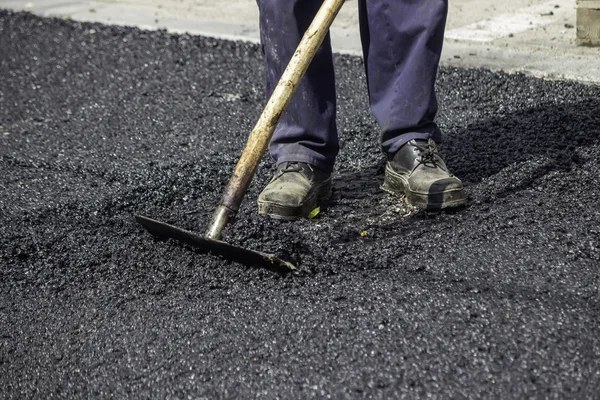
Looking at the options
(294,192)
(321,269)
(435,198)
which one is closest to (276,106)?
(294,192)

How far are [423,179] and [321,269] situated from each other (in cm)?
63

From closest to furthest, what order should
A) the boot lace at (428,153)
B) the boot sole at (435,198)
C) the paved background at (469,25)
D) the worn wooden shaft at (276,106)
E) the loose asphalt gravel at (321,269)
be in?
1. the loose asphalt gravel at (321,269)
2. the worn wooden shaft at (276,106)
3. the boot sole at (435,198)
4. the boot lace at (428,153)
5. the paved background at (469,25)

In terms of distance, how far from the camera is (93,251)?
280cm

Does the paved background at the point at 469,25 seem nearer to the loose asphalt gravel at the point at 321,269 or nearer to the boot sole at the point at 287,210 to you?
the loose asphalt gravel at the point at 321,269

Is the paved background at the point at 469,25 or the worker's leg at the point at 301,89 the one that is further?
the paved background at the point at 469,25

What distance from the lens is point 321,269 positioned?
2514 millimetres

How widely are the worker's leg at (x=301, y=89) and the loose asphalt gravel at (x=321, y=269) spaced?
234mm

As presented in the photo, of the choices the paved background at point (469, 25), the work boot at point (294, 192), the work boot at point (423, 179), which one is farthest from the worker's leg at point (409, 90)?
the paved background at point (469, 25)

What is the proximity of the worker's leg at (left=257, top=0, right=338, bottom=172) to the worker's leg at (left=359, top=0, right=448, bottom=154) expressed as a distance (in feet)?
0.56

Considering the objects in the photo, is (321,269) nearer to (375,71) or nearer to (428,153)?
(428,153)

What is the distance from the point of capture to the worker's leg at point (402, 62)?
2.91 m

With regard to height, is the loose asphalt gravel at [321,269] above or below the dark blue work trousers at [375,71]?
below

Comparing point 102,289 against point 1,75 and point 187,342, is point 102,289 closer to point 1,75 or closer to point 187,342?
point 187,342

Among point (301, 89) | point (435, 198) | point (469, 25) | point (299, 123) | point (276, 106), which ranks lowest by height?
point (469, 25)
